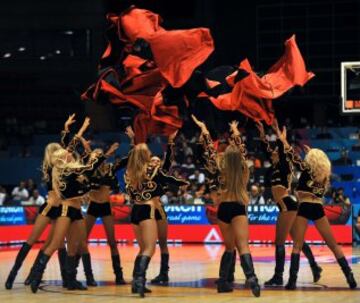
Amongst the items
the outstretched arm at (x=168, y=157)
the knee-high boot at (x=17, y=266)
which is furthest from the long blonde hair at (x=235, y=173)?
the knee-high boot at (x=17, y=266)

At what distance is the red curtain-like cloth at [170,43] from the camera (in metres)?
12.7

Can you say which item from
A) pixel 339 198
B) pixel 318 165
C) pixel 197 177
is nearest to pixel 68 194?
pixel 318 165

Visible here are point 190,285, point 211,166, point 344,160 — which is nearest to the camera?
point 211,166

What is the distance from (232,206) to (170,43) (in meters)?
2.96

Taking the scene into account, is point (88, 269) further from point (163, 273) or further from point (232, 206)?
point (232, 206)

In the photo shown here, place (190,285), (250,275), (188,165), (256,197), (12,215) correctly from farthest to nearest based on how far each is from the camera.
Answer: (188,165), (256,197), (12,215), (190,285), (250,275)

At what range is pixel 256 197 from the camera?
22.6 metres

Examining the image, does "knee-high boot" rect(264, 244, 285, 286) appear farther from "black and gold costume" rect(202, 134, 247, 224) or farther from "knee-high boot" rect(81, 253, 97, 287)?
"knee-high boot" rect(81, 253, 97, 287)

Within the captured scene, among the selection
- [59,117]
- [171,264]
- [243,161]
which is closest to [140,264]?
[243,161]

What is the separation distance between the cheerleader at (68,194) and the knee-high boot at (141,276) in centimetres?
122

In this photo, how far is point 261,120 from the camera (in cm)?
1314

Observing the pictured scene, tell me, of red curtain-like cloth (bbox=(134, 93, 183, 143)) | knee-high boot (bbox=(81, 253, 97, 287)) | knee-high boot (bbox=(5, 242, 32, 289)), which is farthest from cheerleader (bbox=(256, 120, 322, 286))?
knee-high boot (bbox=(5, 242, 32, 289))

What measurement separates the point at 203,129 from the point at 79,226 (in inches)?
83.9

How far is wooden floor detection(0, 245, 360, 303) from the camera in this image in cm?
1084
